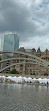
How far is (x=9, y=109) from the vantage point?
58.5 ft

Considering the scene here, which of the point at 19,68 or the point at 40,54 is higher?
the point at 40,54

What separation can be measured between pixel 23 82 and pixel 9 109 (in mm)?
53216

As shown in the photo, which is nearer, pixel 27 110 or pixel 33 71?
pixel 27 110

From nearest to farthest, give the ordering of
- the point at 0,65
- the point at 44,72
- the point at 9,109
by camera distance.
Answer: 1. the point at 9,109
2. the point at 44,72
3. the point at 0,65

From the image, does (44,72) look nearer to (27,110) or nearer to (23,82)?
(23,82)

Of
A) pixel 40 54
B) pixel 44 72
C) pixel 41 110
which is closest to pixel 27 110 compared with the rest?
pixel 41 110

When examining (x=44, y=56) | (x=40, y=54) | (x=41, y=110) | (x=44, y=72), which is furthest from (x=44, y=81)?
(x=40, y=54)

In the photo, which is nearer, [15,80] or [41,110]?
[41,110]

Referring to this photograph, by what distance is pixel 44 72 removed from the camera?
133 m

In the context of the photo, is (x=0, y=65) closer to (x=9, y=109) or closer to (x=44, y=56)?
(x=44, y=56)

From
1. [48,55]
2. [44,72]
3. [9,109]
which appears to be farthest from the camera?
[48,55]

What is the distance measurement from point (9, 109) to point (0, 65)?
15485 centimetres

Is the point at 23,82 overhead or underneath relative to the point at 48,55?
underneath

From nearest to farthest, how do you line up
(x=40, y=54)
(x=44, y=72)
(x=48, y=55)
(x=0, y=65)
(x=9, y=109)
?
1. (x=9, y=109)
2. (x=44, y=72)
3. (x=48, y=55)
4. (x=40, y=54)
5. (x=0, y=65)
